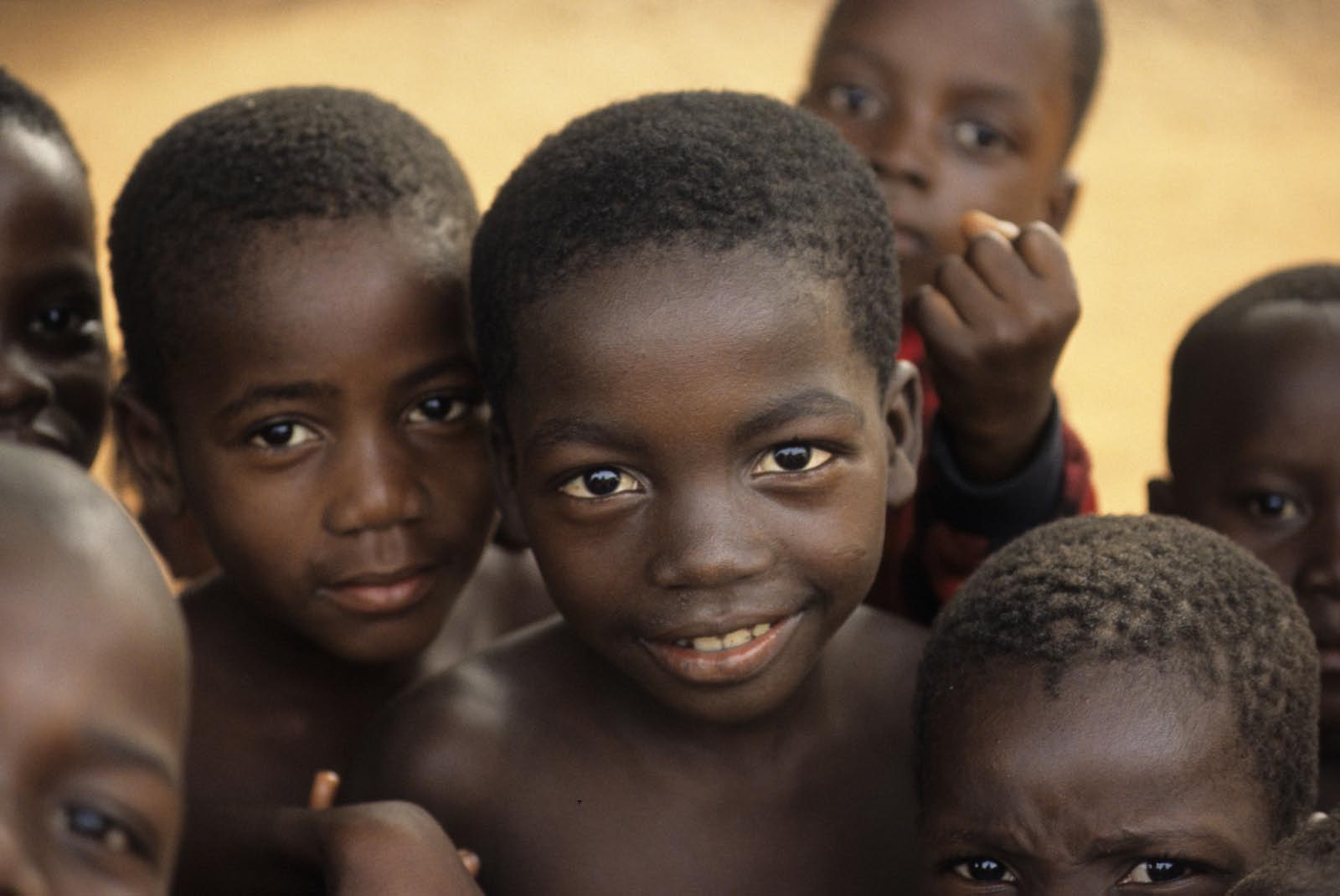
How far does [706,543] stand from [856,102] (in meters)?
1.67

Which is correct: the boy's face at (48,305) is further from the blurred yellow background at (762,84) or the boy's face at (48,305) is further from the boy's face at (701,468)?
the blurred yellow background at (762,84)

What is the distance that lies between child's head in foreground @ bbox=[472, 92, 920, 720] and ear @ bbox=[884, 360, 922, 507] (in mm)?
71

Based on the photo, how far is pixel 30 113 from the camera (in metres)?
2.80

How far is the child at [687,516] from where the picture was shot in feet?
6.71

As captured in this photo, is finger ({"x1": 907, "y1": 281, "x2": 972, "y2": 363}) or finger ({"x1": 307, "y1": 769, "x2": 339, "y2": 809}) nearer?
finger ({"x1": 307, "y1": 769, "x2": 339, "y2": 809})

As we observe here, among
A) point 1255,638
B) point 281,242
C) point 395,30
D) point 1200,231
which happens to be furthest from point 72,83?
point 1255,638

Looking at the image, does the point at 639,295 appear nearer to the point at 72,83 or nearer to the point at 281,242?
the point at 281,242

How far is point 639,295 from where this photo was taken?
6.70ft

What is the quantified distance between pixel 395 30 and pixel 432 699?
38.6ft

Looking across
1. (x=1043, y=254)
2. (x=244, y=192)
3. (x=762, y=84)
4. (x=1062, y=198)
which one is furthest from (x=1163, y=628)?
(x=762, y=84)

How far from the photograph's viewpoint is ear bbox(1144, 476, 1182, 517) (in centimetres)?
279

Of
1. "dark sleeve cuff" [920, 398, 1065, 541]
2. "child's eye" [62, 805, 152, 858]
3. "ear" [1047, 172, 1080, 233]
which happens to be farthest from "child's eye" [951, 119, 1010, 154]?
"child's eye" [62, 805, 152, 858]

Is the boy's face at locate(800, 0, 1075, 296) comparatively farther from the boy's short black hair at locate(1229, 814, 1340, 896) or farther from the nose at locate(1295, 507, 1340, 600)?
the boy's short black hair at locate(1229, 814, 1340, 896)

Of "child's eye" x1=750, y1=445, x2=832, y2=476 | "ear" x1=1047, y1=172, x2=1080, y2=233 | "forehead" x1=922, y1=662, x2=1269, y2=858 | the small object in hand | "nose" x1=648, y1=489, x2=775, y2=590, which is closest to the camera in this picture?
"forehead" x1=922, y1=662, x2=1269, y2=858
